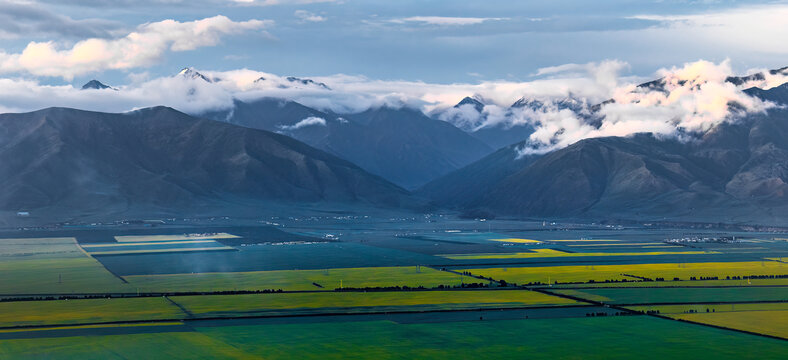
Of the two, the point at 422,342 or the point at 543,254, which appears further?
the point at 543,254

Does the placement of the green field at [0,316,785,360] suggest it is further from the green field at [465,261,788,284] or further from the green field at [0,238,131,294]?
the green field at [465,261,788,284]

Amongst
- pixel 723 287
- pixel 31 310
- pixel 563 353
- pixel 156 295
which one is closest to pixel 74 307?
pixel 31 310

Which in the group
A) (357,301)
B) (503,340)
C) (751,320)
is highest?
(357,301)

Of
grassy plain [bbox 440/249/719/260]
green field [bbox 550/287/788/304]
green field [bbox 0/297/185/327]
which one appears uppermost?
grassy plain [bbox 440/249/719/260]

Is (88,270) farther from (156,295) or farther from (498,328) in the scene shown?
(498,328)

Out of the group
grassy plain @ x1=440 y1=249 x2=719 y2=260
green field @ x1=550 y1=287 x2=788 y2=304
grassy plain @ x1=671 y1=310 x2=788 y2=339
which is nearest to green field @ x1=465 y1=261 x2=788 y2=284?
green field @ x1=550 y1=287 x2=788 y2=304

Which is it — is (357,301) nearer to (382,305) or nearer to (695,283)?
(382,305)

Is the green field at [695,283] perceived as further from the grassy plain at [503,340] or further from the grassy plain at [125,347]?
the grassy plain at [125,347]

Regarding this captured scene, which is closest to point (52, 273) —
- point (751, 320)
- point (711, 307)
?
point (711, 307)
